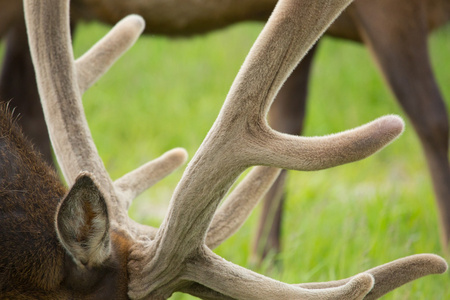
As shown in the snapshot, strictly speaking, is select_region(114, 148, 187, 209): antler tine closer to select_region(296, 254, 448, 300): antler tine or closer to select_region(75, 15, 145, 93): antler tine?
select_region(75, 15, 145, 93): antler tine

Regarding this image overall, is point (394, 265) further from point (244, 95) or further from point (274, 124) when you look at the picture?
point (274, 124)

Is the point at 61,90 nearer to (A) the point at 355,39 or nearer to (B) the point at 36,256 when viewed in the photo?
(B) the point at 36,256

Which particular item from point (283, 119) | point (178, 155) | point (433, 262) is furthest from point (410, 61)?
point (433, 262)

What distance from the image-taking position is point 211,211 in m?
1.72

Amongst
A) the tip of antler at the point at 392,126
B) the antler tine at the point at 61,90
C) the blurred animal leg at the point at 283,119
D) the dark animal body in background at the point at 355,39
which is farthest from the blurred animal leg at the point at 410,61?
the tip of antler at the point at 392,126

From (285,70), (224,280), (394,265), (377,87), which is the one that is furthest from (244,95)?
(377,87)

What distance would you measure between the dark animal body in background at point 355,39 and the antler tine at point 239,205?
5.64 ft

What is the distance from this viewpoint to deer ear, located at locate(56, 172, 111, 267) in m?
1.57

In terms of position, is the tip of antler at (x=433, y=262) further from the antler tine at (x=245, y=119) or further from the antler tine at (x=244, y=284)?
the antler tine at (x=245, y=119)

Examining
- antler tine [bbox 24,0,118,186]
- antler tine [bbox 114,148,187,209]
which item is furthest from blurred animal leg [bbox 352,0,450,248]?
antler tine [bbox 24,0,118,186]

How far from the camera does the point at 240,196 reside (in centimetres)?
207

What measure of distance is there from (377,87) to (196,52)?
185cm

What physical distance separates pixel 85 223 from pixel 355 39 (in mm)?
2553

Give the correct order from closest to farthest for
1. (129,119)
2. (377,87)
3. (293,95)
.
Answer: (293,95), (129,119), (377,87)
